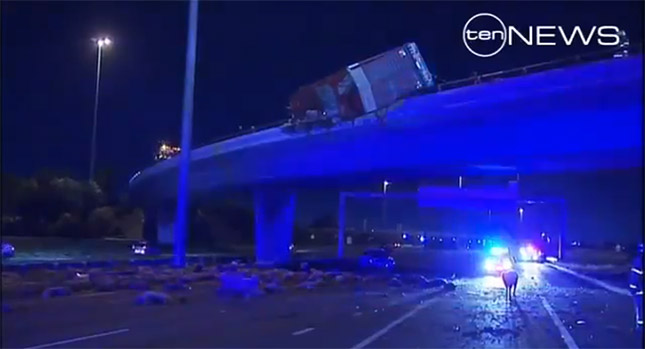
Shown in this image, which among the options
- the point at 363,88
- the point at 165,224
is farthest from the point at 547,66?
the point at 165,224

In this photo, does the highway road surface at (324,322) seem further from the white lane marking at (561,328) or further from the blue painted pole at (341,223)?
the blue painted pole at (341,223)

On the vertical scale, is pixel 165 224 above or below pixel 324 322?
above

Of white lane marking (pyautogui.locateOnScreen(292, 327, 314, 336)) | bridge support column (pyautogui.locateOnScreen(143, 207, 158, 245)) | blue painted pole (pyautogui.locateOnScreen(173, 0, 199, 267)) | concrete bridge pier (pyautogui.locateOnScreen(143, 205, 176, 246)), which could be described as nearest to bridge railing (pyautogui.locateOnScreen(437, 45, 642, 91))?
blue painted pole (pyautogui.locateOnScreen(173, 0, 199, 267))

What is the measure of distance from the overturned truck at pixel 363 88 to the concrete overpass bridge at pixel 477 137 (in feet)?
2.30

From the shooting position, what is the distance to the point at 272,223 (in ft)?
212

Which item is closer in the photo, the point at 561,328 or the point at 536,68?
the point at 561,328

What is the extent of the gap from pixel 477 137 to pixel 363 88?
294 inches

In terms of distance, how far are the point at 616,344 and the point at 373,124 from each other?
2806 cm

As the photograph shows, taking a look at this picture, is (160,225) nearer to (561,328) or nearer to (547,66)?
(547,66)

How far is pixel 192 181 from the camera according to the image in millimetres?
65812

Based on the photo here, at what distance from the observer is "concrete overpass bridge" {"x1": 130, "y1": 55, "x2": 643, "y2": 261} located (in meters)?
36.0

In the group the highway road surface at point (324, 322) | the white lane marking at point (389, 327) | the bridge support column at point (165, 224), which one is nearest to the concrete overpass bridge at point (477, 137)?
the highway road surface at point (324, 322)

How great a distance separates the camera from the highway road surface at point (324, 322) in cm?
1775

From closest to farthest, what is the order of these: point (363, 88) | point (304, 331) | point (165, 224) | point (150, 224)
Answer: point (304, 331), point (363, 88), point (165, 224), point (150, 224)
